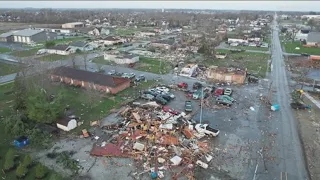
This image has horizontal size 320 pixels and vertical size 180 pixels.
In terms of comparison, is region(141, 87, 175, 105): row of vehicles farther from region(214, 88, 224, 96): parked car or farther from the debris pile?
region(214, 88, 224, 96): parked car

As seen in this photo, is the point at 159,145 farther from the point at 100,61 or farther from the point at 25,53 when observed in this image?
the point at 25,53

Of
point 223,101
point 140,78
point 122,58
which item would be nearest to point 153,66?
point 122,58

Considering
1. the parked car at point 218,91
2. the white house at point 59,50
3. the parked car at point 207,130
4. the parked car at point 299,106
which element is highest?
the white house at point 59,50

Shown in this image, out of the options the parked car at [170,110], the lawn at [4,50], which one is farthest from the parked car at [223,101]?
the lawn at [4,50]

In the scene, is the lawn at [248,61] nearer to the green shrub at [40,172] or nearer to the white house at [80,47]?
the white house at [80,47]

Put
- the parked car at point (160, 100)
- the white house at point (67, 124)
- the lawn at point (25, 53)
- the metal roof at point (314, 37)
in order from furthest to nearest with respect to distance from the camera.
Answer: the metal roof at point (314, 37), the lawn at point (25, 53), the parked car at point (160, 100), the white house at point (67, 124)

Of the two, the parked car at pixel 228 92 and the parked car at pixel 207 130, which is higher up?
the parked car at pixel 228 92

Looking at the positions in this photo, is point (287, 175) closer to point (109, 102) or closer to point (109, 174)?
point (109, 174)

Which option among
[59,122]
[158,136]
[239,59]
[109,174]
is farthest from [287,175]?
[239,59]
